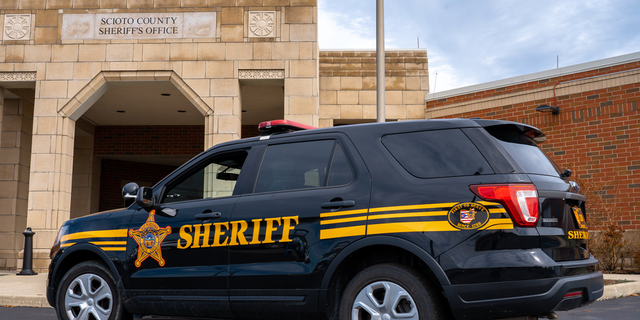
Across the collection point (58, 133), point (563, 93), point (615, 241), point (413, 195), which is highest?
point (563, 93)

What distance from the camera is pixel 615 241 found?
1164 centimetres

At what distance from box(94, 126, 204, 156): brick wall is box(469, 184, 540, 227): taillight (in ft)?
54.3

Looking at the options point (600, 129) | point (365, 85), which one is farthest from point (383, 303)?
point (365, 85)

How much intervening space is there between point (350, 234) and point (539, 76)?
11.3m

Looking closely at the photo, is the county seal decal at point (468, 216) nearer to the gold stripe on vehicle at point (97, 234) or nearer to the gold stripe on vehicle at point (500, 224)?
the gold stripe on vehicle at point (500, 224)

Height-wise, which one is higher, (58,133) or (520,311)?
(58,133)

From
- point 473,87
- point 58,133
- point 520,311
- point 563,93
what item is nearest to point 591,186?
point 563,93

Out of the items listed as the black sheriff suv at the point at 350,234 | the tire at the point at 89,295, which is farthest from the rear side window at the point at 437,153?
the tire at the point at 89,295

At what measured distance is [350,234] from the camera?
402 cm

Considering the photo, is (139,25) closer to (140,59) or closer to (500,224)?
(140,59)

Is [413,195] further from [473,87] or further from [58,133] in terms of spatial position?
[473,87]

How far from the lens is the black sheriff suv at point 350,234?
11.8 feet

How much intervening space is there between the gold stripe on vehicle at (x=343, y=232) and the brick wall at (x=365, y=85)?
11.6m

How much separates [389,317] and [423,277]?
0.35m
